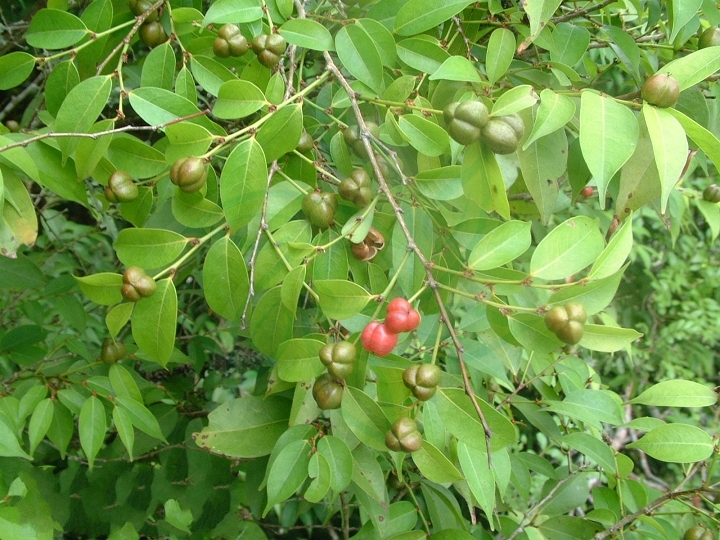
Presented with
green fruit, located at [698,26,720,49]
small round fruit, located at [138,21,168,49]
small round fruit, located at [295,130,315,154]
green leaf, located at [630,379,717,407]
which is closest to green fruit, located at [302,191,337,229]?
small round fruit, located at [295,130,315,154]

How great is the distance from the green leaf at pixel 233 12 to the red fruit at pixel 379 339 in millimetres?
614

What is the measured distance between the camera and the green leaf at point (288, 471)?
3.78 feet

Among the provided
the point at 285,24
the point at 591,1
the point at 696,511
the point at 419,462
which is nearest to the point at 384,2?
the point at 285,24

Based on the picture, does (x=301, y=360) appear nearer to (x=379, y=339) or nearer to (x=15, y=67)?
(x=379, y=339)

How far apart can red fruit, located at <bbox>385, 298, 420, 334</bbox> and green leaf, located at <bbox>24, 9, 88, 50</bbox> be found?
0.90 metres

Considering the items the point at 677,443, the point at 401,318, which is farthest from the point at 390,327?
the point at 677,443

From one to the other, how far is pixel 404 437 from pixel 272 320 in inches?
13.2

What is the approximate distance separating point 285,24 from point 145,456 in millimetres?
1299

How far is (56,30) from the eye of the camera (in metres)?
1.34

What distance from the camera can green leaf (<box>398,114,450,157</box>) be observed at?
1137 millimetres

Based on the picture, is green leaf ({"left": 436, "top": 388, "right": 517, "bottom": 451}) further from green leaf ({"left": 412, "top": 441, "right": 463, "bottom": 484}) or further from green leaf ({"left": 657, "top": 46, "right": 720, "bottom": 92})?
green leaf ({"left": 657, "top": 46, "right": 720, "bottom": 92})

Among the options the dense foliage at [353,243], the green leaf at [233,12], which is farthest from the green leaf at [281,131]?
the green leaf at [233,12]

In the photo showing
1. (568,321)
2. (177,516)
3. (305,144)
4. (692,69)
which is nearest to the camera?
(568,321)

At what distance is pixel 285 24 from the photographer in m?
1.17
